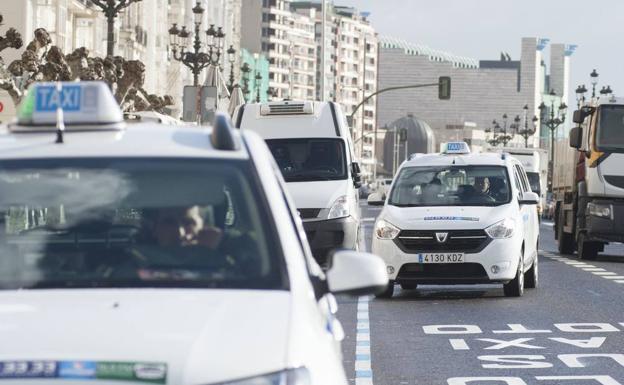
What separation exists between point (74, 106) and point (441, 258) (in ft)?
49.0

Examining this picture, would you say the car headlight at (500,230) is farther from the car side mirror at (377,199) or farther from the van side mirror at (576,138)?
the van side mirror at (576,138)

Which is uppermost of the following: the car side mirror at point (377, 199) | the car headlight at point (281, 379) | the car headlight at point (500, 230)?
the car headlight at point (281, 379)

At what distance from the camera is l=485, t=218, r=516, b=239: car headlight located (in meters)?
21.4

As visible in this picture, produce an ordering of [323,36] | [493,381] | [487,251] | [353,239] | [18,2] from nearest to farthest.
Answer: [493,381] → [487,251] → [353,239] → [18,2] → [323,36]

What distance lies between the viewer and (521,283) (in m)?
22.0

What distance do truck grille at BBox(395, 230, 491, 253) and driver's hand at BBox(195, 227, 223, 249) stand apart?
15.1 m

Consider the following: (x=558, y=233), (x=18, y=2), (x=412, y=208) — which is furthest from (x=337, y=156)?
(x=18, y=2)

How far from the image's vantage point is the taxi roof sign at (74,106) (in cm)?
662

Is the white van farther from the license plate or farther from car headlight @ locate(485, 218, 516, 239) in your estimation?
car headlight @ locate(485, 218, 516, 239)

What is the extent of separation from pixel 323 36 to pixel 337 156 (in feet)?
184

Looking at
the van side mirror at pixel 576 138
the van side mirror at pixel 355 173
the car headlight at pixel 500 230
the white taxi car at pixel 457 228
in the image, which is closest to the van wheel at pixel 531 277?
the white taxi car at pixel 457 228

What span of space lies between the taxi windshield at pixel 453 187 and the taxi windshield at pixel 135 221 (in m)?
15.8

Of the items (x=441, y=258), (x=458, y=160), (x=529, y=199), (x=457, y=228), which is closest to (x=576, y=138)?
(x=458, y=160)

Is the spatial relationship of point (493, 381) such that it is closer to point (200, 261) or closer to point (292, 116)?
point (200, 261)
